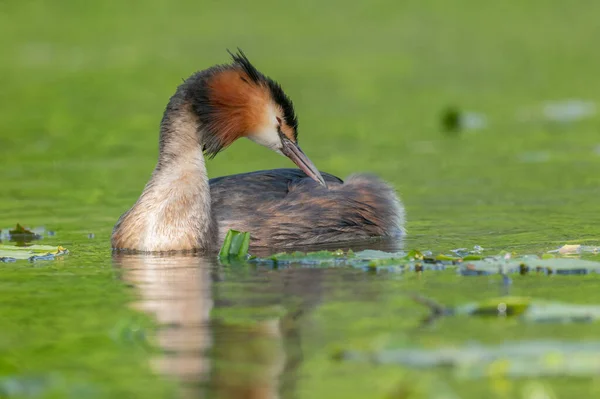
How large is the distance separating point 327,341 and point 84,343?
1303 mm

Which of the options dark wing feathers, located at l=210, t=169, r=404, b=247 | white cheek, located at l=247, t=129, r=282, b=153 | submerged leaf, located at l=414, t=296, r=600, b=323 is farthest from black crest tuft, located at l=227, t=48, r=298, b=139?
submerged leaf, located at l=414, t=296, r=600, b=323

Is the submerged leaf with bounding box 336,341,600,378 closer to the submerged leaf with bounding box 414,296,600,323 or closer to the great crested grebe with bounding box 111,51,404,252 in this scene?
the submerged leaf with bounding box 414,296,600,323

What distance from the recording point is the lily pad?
400 inches

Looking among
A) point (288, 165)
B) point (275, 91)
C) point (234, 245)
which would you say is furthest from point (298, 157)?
point (288, 165)

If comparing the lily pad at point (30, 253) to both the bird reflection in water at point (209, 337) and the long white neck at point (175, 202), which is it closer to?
the long white neck at point (175, 202)

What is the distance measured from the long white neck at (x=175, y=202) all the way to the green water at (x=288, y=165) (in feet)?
1.24

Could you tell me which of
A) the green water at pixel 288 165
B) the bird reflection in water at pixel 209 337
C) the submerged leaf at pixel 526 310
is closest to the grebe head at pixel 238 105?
the green water at pixel 288 165

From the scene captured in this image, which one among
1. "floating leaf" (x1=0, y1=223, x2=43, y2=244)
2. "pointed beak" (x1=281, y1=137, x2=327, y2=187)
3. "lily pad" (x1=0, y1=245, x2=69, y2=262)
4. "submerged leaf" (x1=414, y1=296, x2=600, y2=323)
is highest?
"pointed beak" (x1=281, y1=137, x2=327, y2=187)

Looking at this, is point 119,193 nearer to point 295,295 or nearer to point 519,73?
point 295,295

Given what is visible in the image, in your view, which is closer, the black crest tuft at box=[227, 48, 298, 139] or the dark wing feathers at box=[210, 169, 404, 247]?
the black crest tuft at box=[227, 48, 298, 139]

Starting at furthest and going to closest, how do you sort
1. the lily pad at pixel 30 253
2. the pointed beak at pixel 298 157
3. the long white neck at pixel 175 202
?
the pointed beak at pixel 298 157
the long white neck at pixel 175 202
the lily pad at pixel 30 253

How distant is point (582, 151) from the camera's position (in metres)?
16.6

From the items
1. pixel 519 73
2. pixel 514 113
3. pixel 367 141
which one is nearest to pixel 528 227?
pixel 367 141

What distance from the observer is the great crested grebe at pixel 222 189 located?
10.6m
